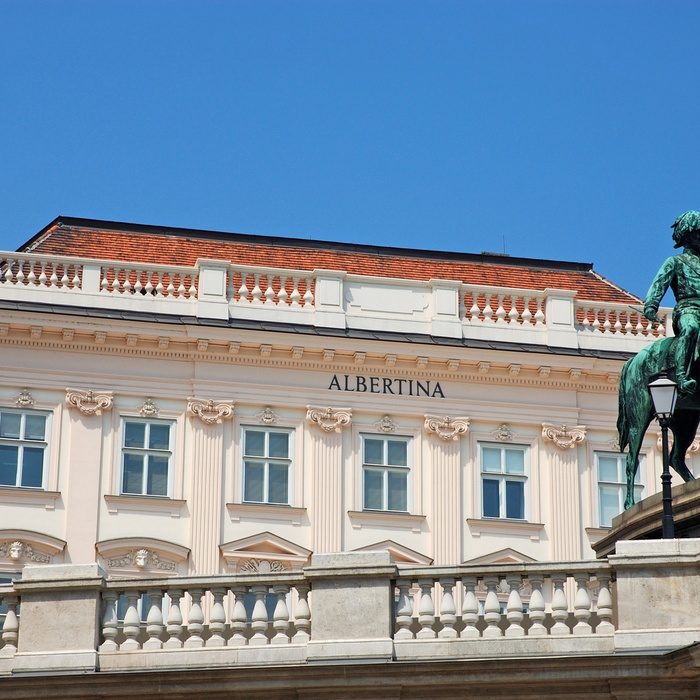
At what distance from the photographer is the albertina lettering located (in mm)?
37594

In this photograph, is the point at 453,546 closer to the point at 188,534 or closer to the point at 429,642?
the point at 188,534

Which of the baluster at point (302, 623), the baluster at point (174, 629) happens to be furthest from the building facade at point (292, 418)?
the baluster at point (302, 623)

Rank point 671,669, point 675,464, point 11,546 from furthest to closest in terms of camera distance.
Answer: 1. point 11,546
2. point 675,464
3. point 671,669

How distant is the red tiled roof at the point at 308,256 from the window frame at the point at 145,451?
524 centimetres

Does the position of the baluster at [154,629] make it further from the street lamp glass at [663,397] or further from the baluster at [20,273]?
the baluster at [20,273]

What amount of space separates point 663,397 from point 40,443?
1928 cm

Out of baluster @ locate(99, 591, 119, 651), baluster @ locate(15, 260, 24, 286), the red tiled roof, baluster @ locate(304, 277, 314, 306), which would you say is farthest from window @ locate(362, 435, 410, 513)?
baluster @ locate(99, 591, 119, 651)

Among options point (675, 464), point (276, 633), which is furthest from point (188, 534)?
point (276, 633)

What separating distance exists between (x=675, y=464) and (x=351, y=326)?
17570mm

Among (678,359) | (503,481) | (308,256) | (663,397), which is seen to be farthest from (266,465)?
(663,397)

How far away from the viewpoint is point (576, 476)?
38.0 m

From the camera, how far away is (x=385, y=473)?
122 ft

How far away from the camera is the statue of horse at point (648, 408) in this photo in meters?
20.6

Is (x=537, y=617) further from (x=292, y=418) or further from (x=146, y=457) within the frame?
(x=292, y=418)
